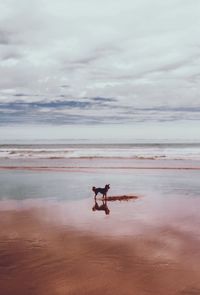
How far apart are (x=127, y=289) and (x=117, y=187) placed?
515 inches

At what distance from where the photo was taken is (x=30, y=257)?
24.9ft

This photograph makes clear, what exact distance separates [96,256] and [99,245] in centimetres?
76

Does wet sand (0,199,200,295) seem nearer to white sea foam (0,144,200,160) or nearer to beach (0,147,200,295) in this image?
beach (0,147,200,295)

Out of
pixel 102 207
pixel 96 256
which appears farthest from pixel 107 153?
pixel 96 256

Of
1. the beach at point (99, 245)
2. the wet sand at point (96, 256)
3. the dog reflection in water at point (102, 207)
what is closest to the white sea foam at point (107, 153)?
the dog reflection in water at point (102, 207)

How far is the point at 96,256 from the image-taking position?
7.67 meters

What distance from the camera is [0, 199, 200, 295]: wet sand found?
244 inches

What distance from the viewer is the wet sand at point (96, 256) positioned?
244 inches

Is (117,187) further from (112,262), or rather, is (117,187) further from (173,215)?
(112,262)

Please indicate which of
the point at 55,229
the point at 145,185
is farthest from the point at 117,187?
the point at 55,229

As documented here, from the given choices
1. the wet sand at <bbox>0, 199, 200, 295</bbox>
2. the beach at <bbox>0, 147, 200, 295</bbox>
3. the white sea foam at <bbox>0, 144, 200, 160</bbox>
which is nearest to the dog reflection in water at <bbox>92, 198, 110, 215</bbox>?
the beach at <bbox>0, 147, 200, 295</bbox>

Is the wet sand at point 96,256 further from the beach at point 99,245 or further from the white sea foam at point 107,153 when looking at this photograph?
the white sea foam at point 107,153

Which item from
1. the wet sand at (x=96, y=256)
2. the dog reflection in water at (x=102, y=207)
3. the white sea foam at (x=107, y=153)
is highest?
the white sea foam at (x=107, y=153)

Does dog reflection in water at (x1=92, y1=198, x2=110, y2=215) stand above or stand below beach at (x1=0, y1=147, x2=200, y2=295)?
above
